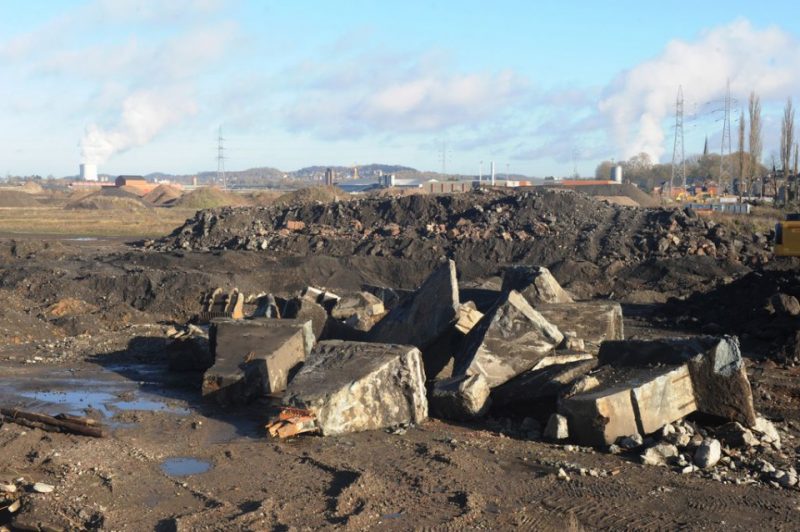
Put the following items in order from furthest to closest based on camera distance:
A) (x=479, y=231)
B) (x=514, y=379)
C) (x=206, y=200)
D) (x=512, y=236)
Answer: (x=206, y=200)
(x=479, y=231)
(x=512, y=236)
(x=514, y=379)

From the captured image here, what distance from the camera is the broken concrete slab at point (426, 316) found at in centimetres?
1007

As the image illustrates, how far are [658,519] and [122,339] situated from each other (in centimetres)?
991

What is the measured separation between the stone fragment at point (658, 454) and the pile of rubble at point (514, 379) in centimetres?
1

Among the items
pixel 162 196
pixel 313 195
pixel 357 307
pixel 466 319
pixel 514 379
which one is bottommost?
pixel 514 379

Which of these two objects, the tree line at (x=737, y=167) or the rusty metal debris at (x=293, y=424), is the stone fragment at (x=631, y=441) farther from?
the tree line at (x=737, y=167)

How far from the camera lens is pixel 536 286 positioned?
12.9 metres

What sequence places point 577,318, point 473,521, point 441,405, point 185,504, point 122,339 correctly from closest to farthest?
1. point 473,521
2. point 185,504
3. point 441,405
4. point 577,318
5. point 122,339

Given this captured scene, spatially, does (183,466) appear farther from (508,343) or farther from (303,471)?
(508,343)

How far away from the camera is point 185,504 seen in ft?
21.2

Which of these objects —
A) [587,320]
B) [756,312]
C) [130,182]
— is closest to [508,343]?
[587,320]

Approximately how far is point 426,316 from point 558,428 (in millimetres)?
2792

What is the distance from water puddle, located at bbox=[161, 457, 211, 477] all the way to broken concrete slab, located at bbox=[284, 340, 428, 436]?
111 centimetres

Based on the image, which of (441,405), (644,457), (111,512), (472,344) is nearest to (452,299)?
(472,344)

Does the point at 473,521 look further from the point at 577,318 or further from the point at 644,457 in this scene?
the point at 577,318
